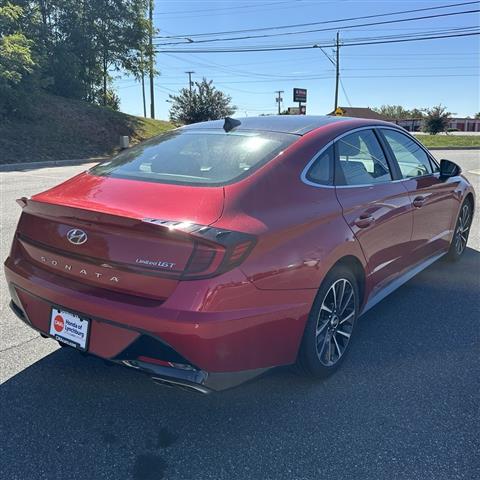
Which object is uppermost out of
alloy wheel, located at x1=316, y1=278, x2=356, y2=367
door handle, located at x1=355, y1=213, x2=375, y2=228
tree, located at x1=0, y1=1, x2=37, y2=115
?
tree, located at x1=0, y1=1, x2=37, y2=115

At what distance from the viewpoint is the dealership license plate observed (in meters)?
2.35

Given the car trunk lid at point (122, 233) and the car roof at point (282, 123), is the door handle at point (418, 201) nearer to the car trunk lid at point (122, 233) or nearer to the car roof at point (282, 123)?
the car roof at point (282, 123)

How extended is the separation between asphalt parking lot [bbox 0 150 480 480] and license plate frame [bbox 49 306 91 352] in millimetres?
434

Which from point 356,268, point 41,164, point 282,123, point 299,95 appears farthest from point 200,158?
point 299,95

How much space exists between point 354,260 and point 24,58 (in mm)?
17664

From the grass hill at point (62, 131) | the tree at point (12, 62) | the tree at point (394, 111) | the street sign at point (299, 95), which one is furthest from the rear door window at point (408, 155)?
the tree at point (394, 111)

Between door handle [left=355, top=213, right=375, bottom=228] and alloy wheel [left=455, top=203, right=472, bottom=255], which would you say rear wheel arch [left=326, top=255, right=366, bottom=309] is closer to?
door handle [left=355, top=213, right=375, bottom=228]

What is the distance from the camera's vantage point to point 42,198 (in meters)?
2.70

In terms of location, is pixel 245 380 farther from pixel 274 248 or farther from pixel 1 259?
pixel 1 259

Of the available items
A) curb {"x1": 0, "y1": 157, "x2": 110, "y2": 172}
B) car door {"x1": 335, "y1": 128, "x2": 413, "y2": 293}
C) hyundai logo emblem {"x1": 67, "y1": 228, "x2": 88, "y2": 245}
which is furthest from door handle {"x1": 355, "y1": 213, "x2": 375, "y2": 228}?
curb {"x1": 0, "y1": 157, "x2": 110, "y2": 172}

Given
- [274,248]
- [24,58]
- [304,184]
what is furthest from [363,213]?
[24,58]

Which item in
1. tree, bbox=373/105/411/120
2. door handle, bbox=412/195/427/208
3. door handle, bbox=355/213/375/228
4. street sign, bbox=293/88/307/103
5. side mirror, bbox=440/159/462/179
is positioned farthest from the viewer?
tree, bbox=373/105/411/120

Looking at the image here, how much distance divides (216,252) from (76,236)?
781 millimetres

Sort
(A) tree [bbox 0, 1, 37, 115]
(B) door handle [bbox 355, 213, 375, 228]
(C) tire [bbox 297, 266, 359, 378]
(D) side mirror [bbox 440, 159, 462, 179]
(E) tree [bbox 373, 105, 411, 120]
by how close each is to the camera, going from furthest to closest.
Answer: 1. (E) tree [bbox 373, 105, 411, 120]
2. (A) tree [bbox 0, 1, 37, 115]
3. (D) side mirror [bbox 440, 159, 462, 179]
4. (B) door handle [bbox 355, 213, 375, 228]
5. (C) tire [bbox 297, 266, 359, 378]
